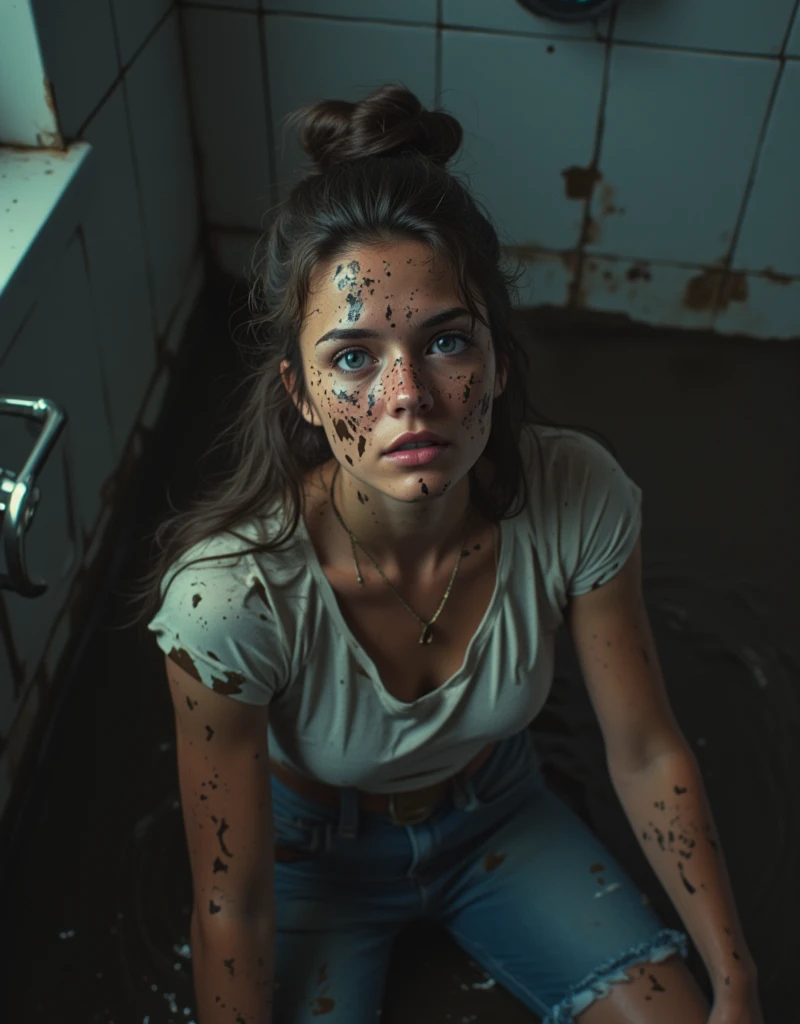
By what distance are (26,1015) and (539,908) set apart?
0.54 m

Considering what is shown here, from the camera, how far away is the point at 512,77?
5.66ft

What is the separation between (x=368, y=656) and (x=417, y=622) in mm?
75

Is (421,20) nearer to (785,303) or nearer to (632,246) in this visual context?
(632,246)

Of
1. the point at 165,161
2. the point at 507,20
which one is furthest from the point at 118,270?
the point at 507,20

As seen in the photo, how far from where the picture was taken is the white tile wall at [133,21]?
58.2 inches

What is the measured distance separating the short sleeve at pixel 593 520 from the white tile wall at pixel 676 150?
99 centimetres

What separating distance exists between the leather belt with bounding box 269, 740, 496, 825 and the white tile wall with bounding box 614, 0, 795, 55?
1.18 m

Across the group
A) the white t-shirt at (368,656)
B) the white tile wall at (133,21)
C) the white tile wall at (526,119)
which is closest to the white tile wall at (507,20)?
the white tile wall at (526,119)

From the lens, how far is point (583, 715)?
139 centimetres

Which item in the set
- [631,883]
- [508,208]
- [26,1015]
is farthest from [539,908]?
[508,208]

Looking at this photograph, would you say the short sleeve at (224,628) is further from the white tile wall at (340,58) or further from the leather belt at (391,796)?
the white tile wall at (340,58)

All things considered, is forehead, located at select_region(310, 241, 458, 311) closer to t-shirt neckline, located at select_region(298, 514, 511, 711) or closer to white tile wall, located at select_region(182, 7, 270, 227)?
t-shirt neckline, located at select_region(298, 514, 511, 711)

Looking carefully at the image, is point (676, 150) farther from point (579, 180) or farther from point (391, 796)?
point (391, 796)

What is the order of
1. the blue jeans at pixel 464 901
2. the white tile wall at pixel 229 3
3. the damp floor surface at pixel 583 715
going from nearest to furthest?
the blue jeans at pixel 464 901 < the damp floor surface at pixel 583 715 < the white tile wall at pixel 229 3
